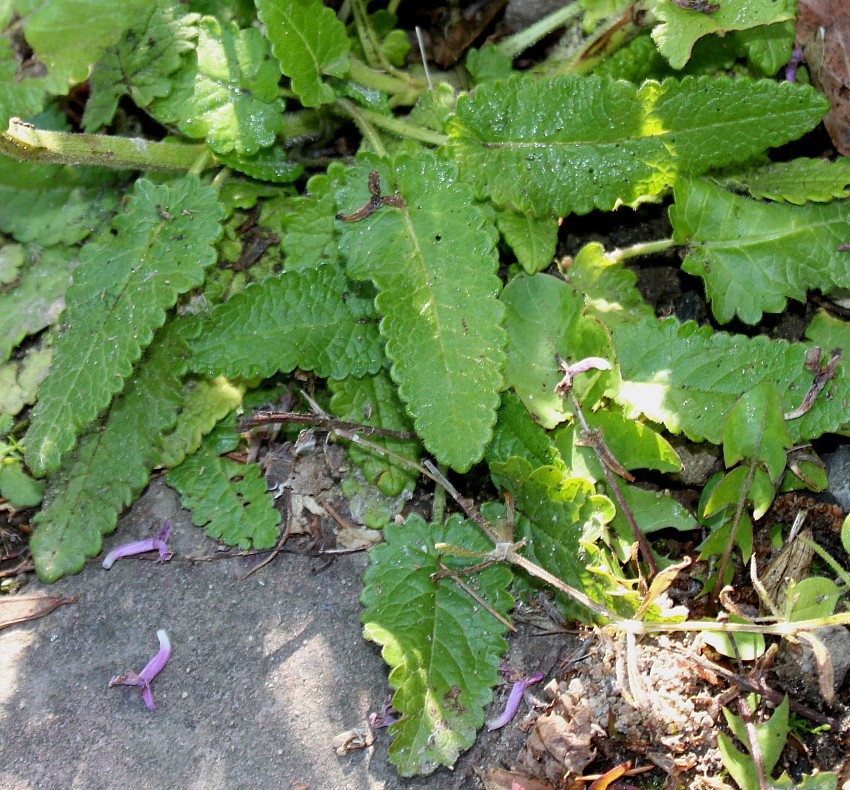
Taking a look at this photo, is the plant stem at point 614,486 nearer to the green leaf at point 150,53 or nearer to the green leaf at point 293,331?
the green leaf at point 293,331

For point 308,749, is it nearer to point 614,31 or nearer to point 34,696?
point 34,696

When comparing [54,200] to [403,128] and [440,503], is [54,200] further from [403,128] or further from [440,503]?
[440,503]

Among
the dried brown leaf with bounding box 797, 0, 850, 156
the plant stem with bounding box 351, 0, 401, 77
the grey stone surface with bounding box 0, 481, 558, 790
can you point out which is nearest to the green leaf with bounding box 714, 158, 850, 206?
the dried brown leaf with bounding box 797, 0, 850, 156

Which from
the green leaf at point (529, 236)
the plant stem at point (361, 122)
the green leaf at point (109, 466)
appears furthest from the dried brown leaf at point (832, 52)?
the green leaf at point (109, 466)

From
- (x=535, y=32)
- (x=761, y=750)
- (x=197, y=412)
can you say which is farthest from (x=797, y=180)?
(x=197, y=412)

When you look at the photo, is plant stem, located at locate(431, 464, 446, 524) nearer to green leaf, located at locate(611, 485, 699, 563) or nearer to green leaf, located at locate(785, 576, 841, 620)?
green leaf, located at locate(611, 485, 699, 563)
